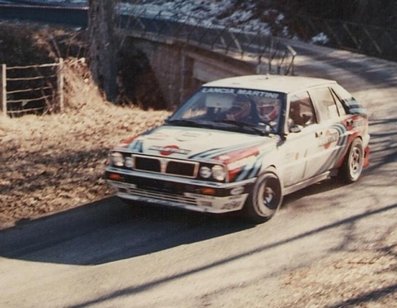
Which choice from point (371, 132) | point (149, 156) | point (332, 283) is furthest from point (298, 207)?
point (371, 132)

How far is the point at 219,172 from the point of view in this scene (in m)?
8.42

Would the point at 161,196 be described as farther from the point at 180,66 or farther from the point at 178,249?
the point at 180,66

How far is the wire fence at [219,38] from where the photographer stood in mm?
26953

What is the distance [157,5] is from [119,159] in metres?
48.5

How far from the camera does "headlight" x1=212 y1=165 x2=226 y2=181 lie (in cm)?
841

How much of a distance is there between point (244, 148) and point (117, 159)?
1423mm

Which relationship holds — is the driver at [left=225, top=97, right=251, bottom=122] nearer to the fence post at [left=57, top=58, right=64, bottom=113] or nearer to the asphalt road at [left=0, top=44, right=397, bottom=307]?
the asphalt road at [left=0, top=44, right=397, bottom=307]

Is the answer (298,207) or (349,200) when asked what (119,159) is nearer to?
(298,207)

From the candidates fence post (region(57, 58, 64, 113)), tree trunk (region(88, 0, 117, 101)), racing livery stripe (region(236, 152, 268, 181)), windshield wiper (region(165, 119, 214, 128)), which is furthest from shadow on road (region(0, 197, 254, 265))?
tree trunk (region(88, 0, 117, 101))

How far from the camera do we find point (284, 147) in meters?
9.27


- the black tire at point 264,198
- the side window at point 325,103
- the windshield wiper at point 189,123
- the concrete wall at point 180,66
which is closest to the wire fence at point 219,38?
the concrete wall at point 180,66

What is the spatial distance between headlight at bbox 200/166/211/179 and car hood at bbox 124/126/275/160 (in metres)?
0.12

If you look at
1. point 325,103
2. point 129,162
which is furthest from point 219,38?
point 129,162

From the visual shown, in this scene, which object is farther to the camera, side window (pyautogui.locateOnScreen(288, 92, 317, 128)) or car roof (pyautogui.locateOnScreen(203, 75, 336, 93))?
car roof (pyautogui.locateOnScreen(203, 75, 336, 93))
